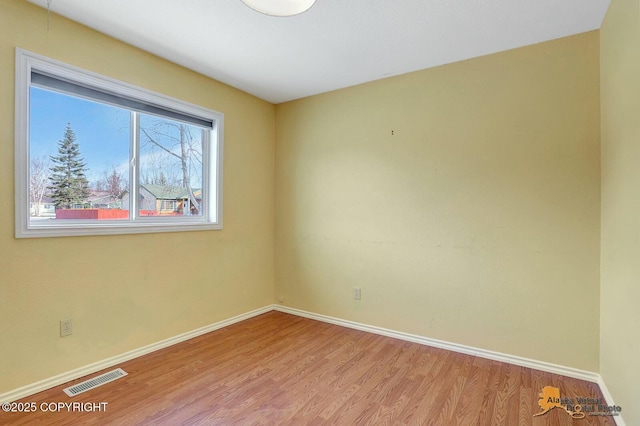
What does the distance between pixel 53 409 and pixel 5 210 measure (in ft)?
4.02

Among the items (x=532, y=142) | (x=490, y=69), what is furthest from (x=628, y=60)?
(x=490, y=69)

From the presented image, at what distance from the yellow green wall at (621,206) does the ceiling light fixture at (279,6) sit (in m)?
1.61

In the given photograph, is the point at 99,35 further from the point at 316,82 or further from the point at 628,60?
the point at 628,60

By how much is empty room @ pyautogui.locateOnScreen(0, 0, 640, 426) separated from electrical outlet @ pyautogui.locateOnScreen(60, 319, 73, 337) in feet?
0.04

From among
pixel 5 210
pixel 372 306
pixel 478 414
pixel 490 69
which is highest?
pixel 490 69

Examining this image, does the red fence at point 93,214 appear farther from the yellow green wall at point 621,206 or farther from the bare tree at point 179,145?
the yellow green wall at point 621,206

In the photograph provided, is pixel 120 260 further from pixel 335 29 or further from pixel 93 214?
pixel 335 29

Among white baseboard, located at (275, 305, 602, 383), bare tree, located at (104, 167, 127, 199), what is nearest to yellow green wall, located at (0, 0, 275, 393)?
bare tree, located at (104, 167, 127, 199)

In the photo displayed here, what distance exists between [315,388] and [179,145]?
2.42 m

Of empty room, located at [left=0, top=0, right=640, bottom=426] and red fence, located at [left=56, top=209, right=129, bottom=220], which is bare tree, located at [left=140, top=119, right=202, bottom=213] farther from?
red fence, located at [left=56, top=209, right=129, bottom=220]

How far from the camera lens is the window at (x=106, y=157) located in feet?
6.91

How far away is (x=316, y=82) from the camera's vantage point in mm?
3252

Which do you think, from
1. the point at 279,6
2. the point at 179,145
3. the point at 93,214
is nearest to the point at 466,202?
the point at 279,6

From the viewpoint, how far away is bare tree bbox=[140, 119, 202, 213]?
9.23 feet
